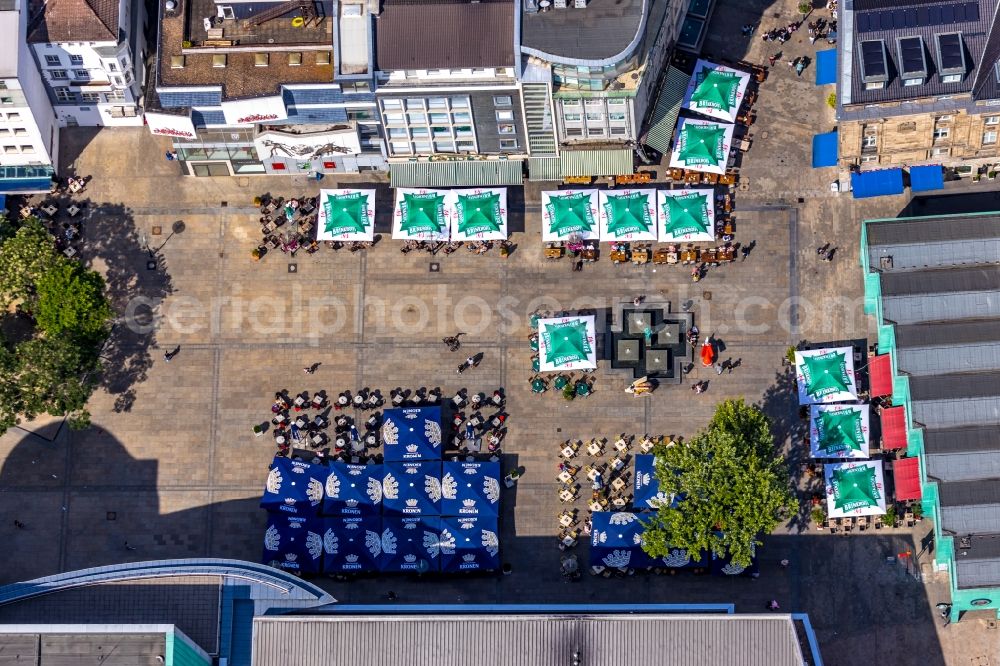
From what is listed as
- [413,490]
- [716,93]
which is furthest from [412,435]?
[716,93]

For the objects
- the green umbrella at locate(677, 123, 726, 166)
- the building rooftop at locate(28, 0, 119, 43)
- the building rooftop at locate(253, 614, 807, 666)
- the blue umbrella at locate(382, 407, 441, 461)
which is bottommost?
the building rooftop at locate(253, 614, 807, 666)

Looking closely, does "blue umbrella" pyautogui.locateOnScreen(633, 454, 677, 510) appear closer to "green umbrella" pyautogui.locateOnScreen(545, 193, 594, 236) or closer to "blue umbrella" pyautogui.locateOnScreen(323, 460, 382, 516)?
"green umbrella" pyautogui.locateOnScreen(545, 193, 594, 236)

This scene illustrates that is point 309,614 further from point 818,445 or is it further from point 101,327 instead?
point 818,445

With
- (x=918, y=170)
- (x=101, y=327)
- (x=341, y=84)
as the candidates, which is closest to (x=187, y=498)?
(x=101, y=327)

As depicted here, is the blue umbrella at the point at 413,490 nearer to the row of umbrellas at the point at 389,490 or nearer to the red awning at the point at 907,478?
the row of umbrellas at the point at 389,490

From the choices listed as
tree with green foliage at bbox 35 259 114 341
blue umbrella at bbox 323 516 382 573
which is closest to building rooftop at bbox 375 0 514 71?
tree with green foliage at bbox 35 259 114 341

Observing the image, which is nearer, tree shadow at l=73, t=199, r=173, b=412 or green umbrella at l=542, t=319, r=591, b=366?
green umbrella at l=542, t=319, r=591, b=366

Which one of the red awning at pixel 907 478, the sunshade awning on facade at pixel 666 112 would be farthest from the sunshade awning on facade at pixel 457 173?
the red awning at pixel 907 478

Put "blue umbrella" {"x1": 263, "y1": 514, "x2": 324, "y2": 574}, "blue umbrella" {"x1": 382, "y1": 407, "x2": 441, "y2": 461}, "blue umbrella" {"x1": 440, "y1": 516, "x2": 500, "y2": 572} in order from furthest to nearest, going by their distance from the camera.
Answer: "blue umbrella" {"x1": 382, "y1": 407, "x2": 441, "y2": 461}
"blue umbrella" {"x1": 263, "y1": 514, "x2": 324, "y2": 574}
"blue umbrella" {"x1": 440, "y1": 516, "x2": 500, "y2": 572}
